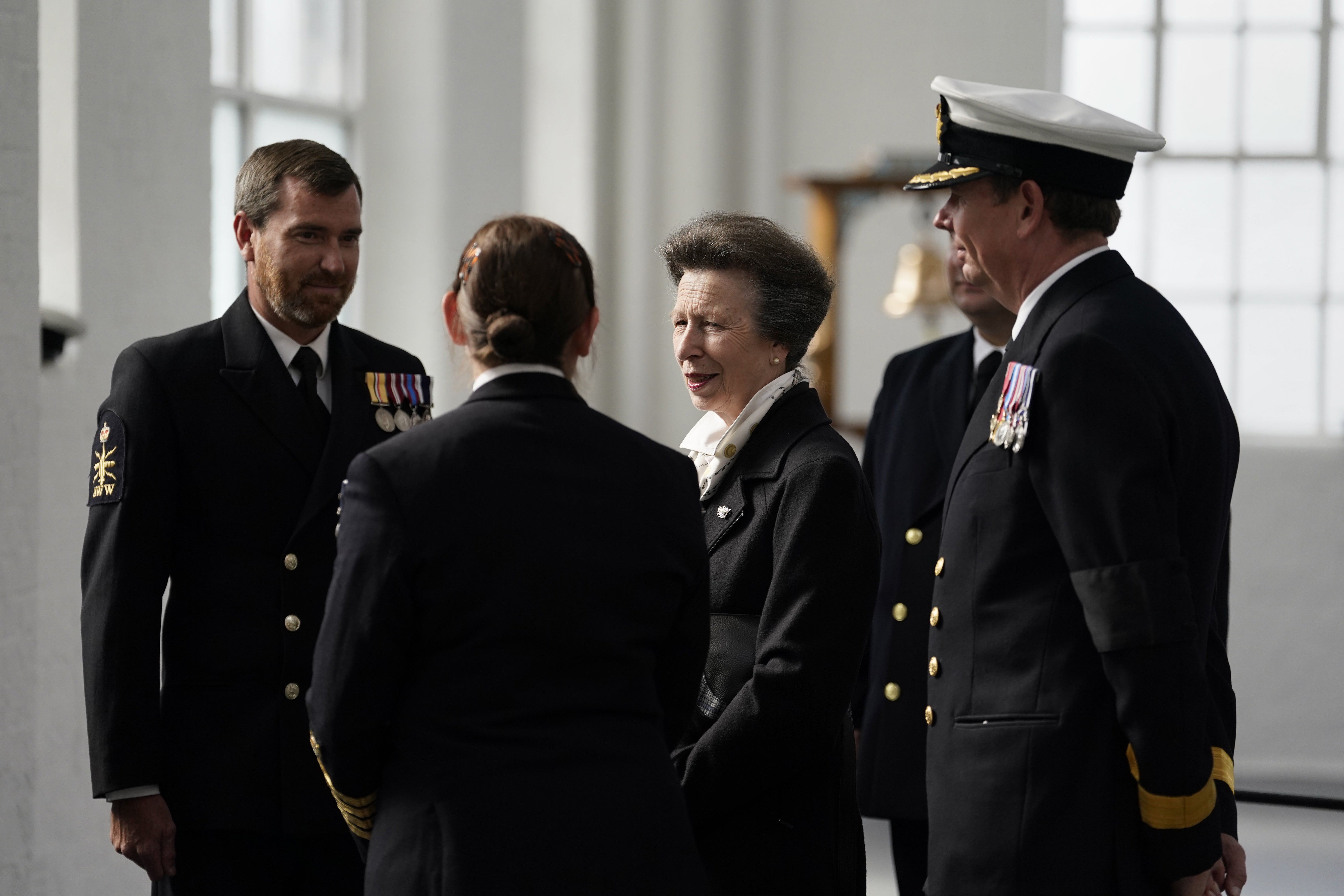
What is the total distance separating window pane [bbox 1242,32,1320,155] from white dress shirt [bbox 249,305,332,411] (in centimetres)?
580

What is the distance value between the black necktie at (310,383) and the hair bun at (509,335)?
633 mm

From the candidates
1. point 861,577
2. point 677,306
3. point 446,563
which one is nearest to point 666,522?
point 446,563

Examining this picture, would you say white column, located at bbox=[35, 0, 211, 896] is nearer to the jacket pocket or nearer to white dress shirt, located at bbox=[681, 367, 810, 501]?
white dress shirt, located at bbox=[681, 367, 810, 501]

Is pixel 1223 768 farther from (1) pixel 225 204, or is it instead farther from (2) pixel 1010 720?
(1) pixel 225 204

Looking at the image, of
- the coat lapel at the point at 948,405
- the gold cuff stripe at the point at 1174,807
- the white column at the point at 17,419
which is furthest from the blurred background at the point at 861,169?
the gold cuff stripe at the point at 1174,807

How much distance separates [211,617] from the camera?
2.07 metres

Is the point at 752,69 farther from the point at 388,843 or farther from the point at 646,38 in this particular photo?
the point at 388,843

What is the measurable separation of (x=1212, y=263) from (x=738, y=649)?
18.2 ft

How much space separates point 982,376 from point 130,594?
1.68 metres

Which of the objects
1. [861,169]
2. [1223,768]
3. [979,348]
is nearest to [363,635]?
[1223,768]

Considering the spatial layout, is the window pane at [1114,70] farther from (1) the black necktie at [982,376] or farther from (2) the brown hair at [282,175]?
(2) the brown hair at [282,175]

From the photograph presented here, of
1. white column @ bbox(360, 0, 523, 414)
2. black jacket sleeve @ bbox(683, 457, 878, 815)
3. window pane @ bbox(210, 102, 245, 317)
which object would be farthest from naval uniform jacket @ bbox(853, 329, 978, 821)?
white column @ bbox(360, 0, 523, 414)

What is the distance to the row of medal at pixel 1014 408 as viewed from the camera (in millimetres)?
1767

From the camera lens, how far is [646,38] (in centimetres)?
677
